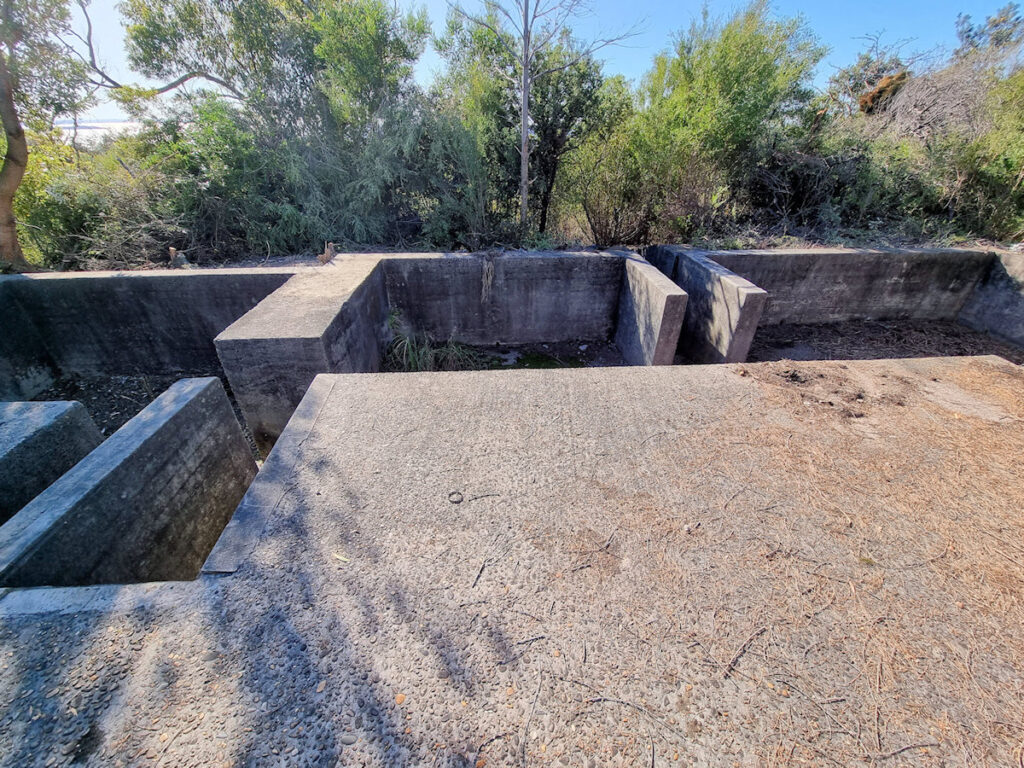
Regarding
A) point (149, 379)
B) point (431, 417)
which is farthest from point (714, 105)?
point (149, 379)

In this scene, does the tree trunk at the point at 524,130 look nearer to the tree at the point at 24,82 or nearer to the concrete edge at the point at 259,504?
the concrete edge at the point at 259,504

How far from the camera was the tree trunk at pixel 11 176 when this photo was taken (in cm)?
418

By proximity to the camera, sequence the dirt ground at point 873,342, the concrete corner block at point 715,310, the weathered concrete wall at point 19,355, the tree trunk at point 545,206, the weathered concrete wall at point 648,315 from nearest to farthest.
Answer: the concrete corner block at point 715,310, the weathered concrete wall at point 648,315, the weathered concrete wall at point 19,355, the dirt ground at point 873,342, the tree trunk at point 545,206

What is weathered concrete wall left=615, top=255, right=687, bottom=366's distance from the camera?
372 centimetres

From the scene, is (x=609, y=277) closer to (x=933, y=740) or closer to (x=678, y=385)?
(x=678, y=385)

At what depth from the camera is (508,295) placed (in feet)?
15.8

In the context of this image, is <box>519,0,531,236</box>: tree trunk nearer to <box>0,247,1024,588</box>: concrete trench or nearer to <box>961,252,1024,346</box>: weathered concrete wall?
<box>0,247,1024,588</box>: concrete trench

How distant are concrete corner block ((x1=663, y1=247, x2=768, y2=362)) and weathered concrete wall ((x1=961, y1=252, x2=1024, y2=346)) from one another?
12.4ft

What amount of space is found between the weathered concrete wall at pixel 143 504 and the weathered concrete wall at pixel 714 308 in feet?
12.9

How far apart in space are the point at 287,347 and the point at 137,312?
294 centimetres

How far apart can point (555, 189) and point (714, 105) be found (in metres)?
2.14

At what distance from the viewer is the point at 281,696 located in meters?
1.03

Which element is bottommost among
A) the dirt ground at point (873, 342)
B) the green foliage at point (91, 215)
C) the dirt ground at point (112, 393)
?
the dirt ground at point (112, 393)

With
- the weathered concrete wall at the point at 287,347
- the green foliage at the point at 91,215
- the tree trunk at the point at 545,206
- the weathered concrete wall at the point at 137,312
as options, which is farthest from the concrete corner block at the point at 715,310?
the green foliage at the point at 91,215
